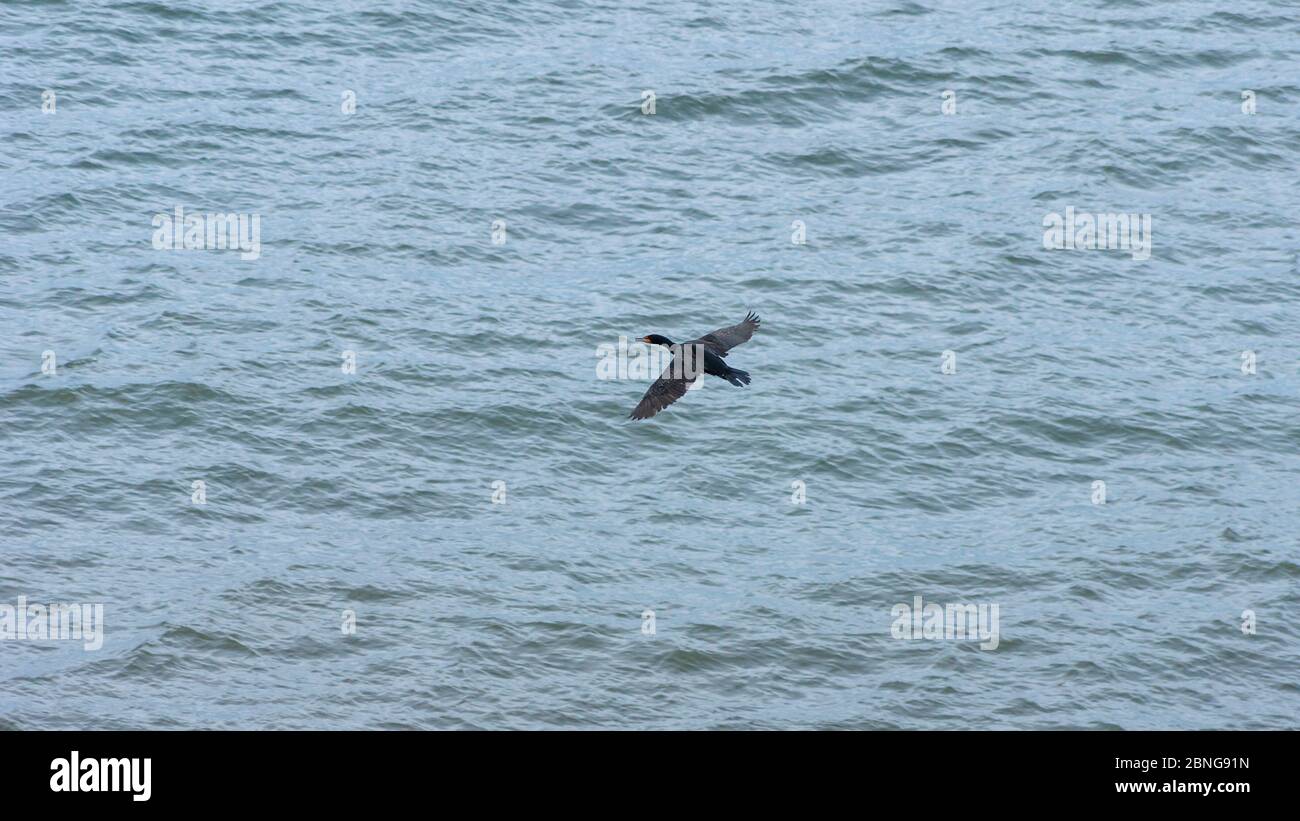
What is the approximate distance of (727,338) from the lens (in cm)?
1970

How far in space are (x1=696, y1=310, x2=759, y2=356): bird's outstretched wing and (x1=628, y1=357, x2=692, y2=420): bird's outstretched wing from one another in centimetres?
117

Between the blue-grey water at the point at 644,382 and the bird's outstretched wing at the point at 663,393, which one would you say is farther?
the blue-grey water at the point at 644,382

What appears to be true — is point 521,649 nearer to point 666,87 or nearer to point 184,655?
point 184,655

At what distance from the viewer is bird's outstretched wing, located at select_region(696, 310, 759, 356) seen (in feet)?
63.5

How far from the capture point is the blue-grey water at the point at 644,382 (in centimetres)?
1994

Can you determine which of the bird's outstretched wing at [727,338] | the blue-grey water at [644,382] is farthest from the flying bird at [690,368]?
the blue-grey water at [644,382]

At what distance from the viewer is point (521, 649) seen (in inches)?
784

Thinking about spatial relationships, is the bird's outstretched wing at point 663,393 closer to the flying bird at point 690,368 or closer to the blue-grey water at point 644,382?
the flying bird at point 690,368

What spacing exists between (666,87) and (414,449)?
1153 cm

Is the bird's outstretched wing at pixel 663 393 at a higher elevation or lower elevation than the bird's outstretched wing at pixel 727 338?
lower

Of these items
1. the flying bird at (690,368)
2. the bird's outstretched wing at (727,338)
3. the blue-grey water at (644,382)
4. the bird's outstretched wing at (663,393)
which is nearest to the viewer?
the bird's outstretched wing at (663,393)

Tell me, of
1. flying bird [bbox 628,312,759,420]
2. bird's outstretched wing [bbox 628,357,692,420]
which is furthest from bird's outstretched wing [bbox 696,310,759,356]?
bird's outstretched wing [bbox 628,357,692,420]

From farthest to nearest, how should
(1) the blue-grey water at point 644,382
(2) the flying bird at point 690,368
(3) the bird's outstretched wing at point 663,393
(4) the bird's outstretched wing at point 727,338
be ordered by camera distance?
1. (1) the blue-grey water at point 644,382
2. (4) the bird's outstretched wing at point 727,338
3. (2) the flying bird at point 690,368
4. (3) the bird's outstretched wing at point 663,393

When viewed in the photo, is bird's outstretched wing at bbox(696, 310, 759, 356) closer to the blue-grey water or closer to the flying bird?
the flying bird
